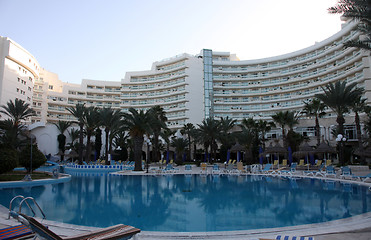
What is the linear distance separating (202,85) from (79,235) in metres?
55.0

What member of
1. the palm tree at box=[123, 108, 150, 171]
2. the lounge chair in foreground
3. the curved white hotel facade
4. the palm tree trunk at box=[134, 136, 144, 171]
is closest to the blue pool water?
the lounge chair in foreground

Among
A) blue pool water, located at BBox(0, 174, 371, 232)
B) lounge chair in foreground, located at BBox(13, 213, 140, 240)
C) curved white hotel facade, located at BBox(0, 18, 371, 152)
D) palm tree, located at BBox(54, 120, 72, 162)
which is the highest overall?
curved white hotel facade, located at BBox(0, 18, 371, 152)

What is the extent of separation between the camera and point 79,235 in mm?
4113

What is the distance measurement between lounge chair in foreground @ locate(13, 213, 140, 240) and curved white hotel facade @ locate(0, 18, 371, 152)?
1772 inches

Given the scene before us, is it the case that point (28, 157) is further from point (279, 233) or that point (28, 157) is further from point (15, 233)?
point (279, 233)

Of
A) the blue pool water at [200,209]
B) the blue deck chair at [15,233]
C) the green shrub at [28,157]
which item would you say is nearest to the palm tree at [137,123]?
the green shrub at [28,157]

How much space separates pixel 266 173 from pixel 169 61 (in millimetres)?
44161

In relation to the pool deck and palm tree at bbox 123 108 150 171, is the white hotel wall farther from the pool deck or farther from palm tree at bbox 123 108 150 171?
the pool deck

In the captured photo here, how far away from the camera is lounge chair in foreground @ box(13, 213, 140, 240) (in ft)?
12.0

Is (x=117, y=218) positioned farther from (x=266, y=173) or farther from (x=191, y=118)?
(x=191, y=118)

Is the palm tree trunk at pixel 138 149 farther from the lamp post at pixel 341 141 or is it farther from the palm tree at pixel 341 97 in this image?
the palm tree at pixel 341 97

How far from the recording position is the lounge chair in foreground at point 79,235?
3.67m

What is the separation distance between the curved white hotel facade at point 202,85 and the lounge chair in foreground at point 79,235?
4502 centimetres

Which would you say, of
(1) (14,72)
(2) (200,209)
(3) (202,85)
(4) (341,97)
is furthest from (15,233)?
(3) (202,85)
